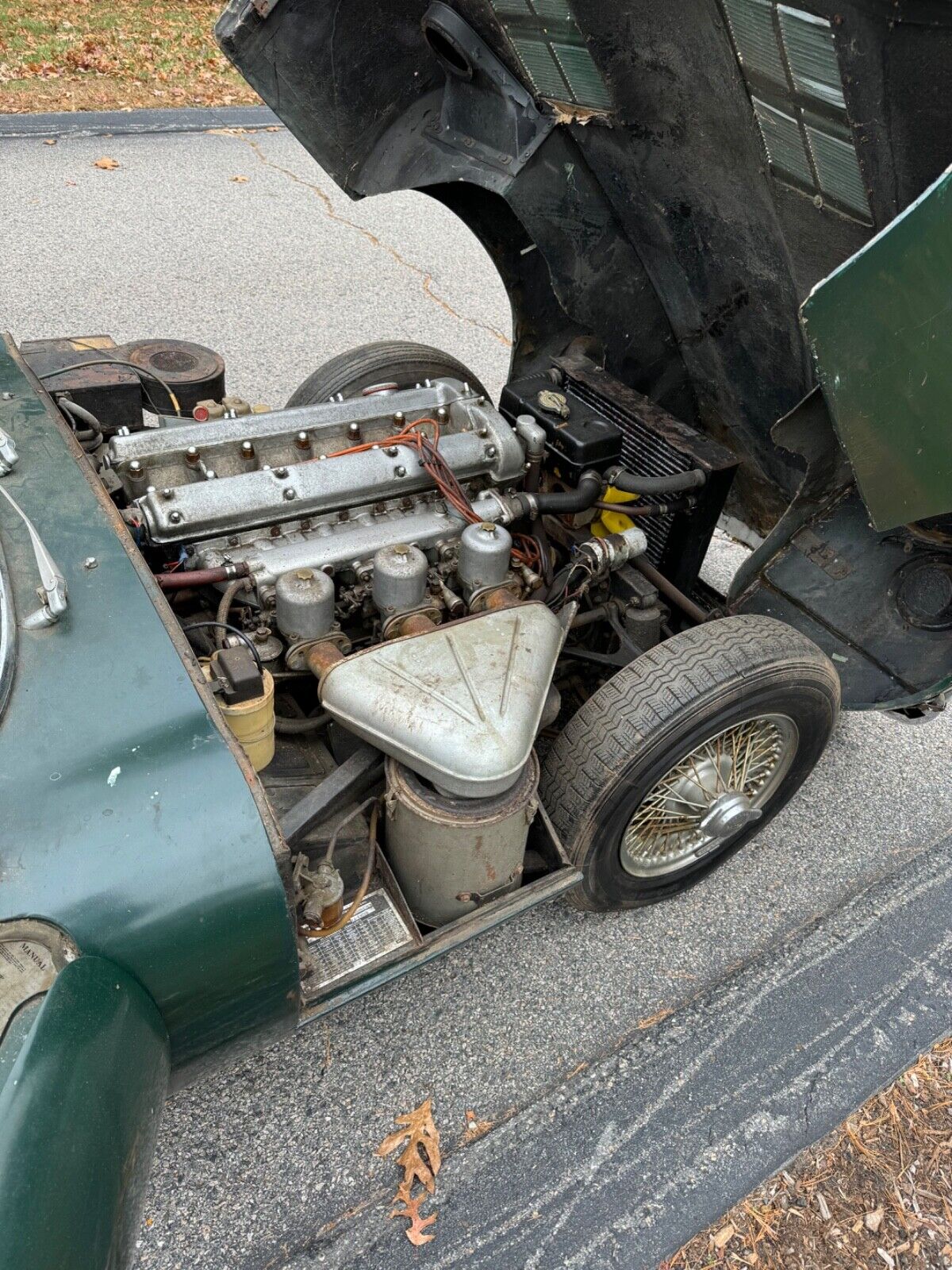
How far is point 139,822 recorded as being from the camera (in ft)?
5.34

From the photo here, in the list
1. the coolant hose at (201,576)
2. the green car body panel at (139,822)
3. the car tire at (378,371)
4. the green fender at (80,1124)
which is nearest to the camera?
the green fender at (80,1124)

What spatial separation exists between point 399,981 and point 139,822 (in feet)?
4.23

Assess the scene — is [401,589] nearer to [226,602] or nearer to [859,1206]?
[226,602]

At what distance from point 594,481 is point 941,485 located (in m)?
0.98

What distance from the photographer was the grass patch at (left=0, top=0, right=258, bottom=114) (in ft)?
26.1

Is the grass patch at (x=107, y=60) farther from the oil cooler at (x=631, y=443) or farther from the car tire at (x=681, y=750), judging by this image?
the car tire at (x=681, y=750)

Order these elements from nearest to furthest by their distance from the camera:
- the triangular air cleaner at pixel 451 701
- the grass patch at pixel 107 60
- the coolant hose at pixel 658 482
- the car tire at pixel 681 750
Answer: the triangular air cleaner at pixel 451 701, the car tire at pixel 681 750, the coolant hose at pixel 658 482, the grass patch at pixel 107 60

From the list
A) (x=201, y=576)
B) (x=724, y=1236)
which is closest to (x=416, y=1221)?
(x=724, y=1236)

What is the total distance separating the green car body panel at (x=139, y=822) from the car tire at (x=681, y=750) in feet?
3.14

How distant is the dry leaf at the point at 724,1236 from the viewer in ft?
7.37

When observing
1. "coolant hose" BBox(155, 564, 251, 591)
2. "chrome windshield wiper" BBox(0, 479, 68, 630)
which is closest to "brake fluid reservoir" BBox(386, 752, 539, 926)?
"coolant hose" BBox(155, 564, 251, 591)

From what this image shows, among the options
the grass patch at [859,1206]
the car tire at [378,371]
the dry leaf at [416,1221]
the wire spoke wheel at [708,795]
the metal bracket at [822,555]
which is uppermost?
the metal bracket at [822,555]

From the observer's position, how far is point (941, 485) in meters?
2.16

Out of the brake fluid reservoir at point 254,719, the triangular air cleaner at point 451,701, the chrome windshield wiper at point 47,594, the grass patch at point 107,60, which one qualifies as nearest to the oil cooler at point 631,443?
→ the triangular air cleaner at point 451,701
